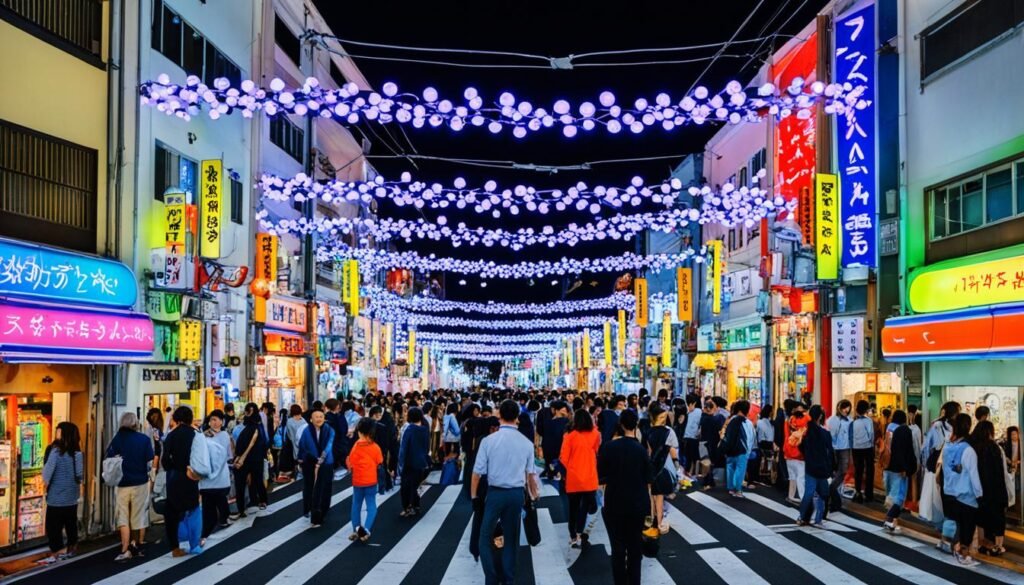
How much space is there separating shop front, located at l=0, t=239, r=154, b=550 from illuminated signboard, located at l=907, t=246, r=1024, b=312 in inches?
542

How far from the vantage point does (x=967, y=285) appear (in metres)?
15.8

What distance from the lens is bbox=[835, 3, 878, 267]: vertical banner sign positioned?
19.8 meters

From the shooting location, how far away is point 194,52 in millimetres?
19547

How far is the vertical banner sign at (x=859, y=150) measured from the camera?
19781mm

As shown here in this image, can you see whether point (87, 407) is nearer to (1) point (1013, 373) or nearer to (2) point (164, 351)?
(2) point (164, 351)

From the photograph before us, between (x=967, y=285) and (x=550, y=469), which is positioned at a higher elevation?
(x=967, y=285)

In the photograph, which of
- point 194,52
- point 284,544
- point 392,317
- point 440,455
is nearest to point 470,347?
point 392,317

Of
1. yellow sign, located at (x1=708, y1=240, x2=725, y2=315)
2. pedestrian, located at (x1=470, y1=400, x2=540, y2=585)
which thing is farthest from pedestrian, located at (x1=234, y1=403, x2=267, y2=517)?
yellow sign, located at (x1=708, y1=240, x2=725, y2=315)

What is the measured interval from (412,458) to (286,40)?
62.2ft

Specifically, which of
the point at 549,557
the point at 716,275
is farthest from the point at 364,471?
the point at 716,275

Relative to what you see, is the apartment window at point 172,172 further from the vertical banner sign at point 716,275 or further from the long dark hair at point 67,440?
the vertical banner sign at point 716,275

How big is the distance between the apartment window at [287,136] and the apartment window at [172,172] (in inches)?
321

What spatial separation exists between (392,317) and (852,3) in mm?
31788

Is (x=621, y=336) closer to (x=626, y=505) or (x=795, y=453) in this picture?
(x=795, y=453)
